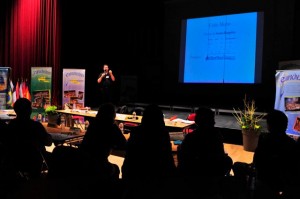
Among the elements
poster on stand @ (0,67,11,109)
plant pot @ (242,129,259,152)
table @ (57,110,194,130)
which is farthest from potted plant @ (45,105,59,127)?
plant pot @ (242,129,259,152)

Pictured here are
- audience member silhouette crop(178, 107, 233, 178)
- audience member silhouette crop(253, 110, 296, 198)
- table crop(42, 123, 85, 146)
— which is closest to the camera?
audience member silhouette crop(253, 110, 296, 198)

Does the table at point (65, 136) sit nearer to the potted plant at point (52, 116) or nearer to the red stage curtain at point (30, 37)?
the potted plant at point (52, 116)

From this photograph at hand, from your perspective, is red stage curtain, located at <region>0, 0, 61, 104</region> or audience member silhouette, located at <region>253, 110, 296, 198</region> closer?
audience member silhouette, located at <region>253, 110, 296, 198</region>

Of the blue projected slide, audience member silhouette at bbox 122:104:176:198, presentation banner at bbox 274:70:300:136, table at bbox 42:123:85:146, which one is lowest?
table at bbox 42:123:85:146

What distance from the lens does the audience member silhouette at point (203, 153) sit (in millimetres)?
2285

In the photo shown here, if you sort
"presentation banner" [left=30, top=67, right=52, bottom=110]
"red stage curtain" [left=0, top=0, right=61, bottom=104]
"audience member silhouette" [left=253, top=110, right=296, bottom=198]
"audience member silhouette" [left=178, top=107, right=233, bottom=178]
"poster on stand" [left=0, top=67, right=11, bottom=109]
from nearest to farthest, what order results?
1. "audience member silhouette" [left=253, top=110, right=296, bottom=198]
2. "audience member silhouette" [left=178, top=107, right=233, bottom=178]
3. "poster on stand" [left=0, top=67, right=11, bottom=109]
4. "presentation banner" [left=30, top=67, right=52, bottom=110]
5. "red stage curtain" [left=0, top=0, right=61, bottom=104]

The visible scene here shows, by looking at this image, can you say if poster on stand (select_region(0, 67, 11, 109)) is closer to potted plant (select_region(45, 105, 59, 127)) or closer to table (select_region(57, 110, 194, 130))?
table (select_region(57, 110, 194, 130))

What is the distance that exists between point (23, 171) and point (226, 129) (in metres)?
4.18

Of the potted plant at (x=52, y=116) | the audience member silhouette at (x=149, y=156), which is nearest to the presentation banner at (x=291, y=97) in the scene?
the audience member silhouette at (x=149, y=156)

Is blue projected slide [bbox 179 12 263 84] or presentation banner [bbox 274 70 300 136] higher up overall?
blue projected slide [bbox 179 12 263 84]

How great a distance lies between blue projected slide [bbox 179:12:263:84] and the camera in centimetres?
688

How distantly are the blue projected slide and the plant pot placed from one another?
2.21 m

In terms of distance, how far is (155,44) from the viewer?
866 centimetres

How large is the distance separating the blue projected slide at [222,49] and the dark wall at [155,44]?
175 mm
